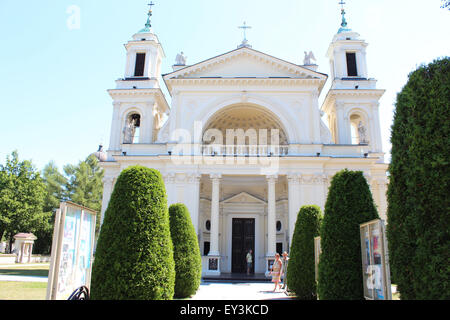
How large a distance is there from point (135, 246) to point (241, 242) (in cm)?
1947

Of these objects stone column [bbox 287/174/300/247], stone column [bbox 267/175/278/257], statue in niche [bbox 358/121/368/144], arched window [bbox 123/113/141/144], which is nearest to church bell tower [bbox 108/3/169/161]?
arched window [bbox 123/113/141/144]

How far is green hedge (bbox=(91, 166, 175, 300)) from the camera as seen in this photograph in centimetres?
748

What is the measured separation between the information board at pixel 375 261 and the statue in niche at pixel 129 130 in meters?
22.2

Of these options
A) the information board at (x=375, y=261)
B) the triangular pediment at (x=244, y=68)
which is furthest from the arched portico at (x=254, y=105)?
the information board at (x=375, y=261)

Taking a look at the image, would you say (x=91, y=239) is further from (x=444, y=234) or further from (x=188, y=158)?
(x=188, y=158)

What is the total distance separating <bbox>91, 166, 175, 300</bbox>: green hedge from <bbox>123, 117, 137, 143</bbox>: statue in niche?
18.8 m

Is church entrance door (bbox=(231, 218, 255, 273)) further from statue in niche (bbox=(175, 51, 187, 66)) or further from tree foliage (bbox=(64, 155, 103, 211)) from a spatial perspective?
tree foliage (bbox=(64, 155, 103, 211))

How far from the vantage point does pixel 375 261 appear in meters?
6.95

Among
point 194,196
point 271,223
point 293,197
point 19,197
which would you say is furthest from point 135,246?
point 19,197

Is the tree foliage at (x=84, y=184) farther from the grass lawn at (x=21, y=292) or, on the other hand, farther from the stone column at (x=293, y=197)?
the grass lawn at (x=21, y=292)

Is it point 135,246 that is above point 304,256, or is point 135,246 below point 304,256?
above

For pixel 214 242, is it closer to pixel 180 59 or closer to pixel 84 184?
pixel 180 59
